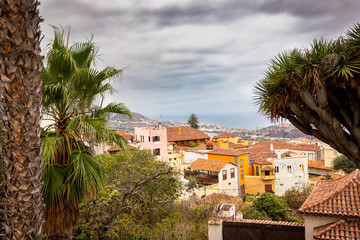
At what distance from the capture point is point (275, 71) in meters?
7.13

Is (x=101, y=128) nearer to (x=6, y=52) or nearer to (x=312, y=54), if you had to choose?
(x=6, y=52)

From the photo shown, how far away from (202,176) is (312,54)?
28961mm

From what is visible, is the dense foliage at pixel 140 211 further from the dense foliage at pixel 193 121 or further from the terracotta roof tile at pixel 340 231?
the dense foliage at pixel 193 121

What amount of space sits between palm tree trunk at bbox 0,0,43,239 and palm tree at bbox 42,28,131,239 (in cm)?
65

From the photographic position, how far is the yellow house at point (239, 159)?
37.1m

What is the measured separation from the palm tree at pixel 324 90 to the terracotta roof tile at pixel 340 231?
452 centimetres

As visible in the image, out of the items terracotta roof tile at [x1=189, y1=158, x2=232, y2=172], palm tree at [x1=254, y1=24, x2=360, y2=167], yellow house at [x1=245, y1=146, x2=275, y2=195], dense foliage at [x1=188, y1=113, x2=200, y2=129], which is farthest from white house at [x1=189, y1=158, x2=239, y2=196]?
dense foliage at [x1=188, y1=113, x2=200, y2=129]

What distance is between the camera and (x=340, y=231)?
9.42 metres

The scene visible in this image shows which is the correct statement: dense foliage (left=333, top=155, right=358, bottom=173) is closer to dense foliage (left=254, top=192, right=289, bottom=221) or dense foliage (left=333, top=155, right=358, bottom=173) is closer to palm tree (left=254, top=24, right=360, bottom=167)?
dense foliage (left=254, top=192, right=289, bottom=221)

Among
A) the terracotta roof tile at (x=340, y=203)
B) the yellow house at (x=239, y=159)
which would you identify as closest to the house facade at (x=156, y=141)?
the yellow house at (x=239, y=159)

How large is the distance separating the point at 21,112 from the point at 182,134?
65.6 metres

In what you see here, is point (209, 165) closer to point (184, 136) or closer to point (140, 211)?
point (140, 211)

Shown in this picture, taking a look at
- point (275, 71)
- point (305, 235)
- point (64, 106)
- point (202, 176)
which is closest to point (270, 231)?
point (305, 235)

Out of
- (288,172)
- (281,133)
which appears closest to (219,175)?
(288,172)
